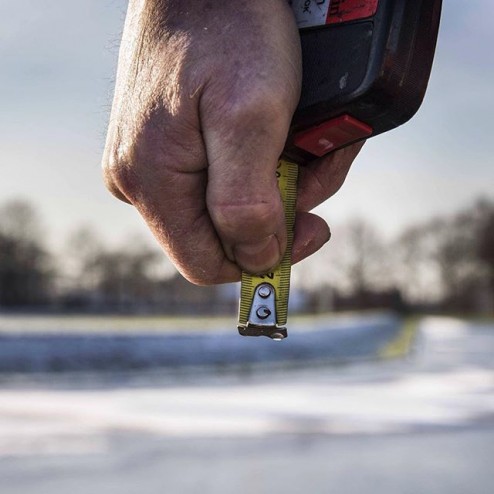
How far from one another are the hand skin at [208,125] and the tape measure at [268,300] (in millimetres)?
48

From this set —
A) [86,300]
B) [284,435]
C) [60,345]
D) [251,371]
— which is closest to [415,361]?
[251,371]

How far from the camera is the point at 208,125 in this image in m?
1.06

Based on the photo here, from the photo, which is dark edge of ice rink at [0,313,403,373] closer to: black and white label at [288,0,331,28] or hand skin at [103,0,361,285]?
hand skin at [103,0,361,285]

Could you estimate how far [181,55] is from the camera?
3.49 ft

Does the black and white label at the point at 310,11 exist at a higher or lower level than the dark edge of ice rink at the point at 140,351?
higher

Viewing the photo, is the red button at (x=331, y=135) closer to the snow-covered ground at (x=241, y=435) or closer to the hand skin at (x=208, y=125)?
the hand skin at (x=208, y=125)

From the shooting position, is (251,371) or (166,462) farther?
(251,371)

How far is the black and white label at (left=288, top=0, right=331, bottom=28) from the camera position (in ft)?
3.80

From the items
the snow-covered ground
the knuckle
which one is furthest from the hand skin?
the snow-covered ground

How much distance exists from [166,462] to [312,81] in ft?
10.6

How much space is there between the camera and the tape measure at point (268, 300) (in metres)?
1.24

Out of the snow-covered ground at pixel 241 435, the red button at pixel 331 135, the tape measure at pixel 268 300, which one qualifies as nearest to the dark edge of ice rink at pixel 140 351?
the snow-covered ground at pixel 241 435

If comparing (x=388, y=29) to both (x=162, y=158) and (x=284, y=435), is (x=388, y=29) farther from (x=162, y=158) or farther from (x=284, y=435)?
(x=284, y=435)

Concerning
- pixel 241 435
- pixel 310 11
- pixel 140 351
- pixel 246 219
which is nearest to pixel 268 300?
pixel 246 219
